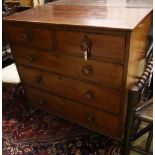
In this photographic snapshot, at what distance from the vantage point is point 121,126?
1.29 m

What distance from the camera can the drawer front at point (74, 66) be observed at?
109cm

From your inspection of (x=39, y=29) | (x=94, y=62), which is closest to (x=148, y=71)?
(x=94, y=62)

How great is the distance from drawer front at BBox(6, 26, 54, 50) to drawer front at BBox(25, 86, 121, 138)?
41cm

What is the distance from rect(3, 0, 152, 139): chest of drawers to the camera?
1.01 m

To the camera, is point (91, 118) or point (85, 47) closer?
point (85, 47)

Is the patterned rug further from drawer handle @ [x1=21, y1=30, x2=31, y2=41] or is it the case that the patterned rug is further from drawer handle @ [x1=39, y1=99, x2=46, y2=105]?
drawer handle @ [x1=21, y1=30, x2=31, y2=41]

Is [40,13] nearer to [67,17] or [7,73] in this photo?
[67,17]

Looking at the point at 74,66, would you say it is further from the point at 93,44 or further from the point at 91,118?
the point at 91,118

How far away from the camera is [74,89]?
4.37 ft

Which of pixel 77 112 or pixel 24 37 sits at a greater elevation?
pixel 24 37

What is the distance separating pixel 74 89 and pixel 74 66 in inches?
7.2

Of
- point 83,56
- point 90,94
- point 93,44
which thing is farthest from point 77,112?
point 93,44

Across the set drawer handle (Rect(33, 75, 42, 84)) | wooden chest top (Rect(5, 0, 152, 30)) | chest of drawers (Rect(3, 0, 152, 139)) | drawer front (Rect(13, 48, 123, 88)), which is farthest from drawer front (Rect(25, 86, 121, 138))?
wooden chest top (Rect(5, 0, 152, 30))

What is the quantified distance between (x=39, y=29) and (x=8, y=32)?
0.97 feet
